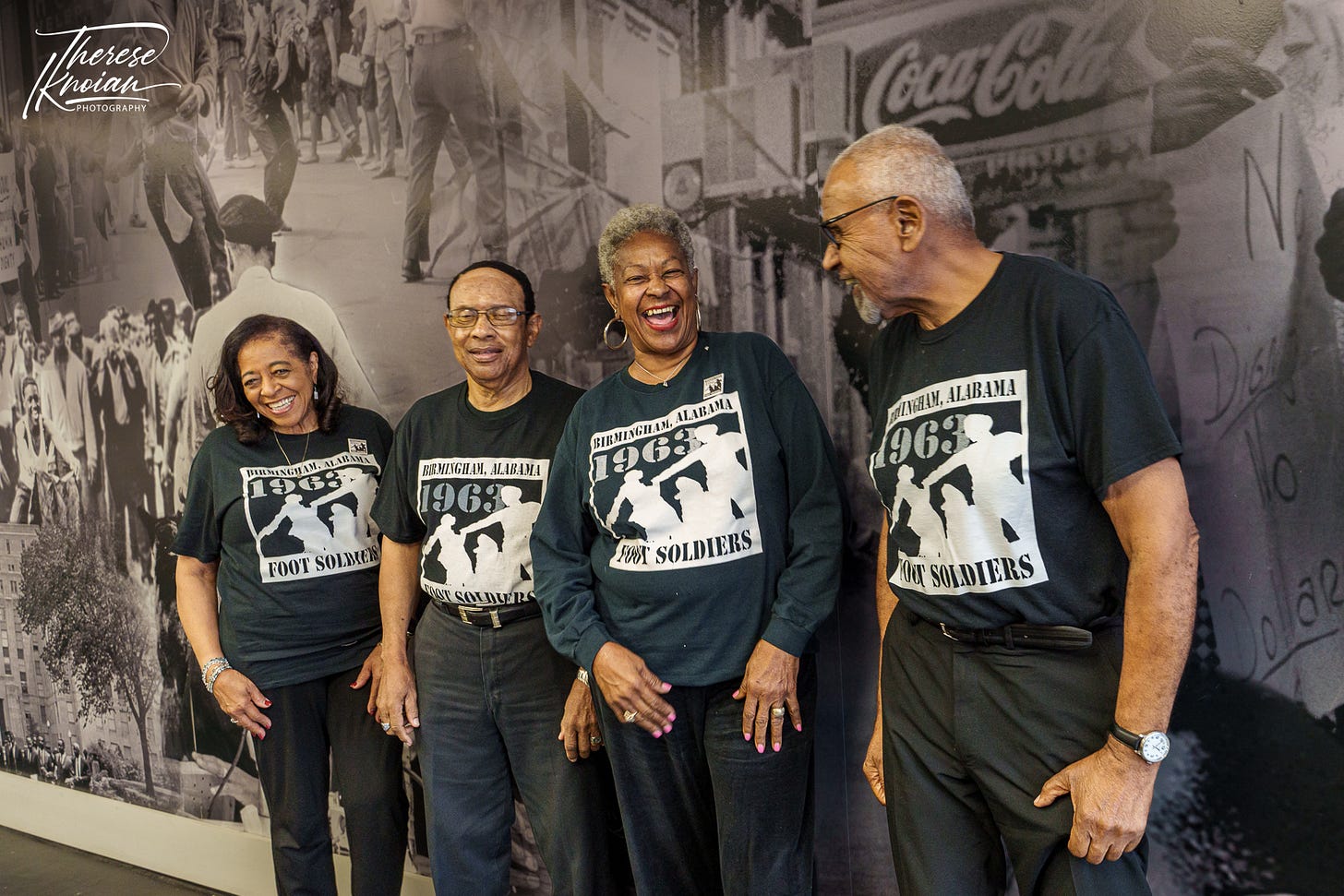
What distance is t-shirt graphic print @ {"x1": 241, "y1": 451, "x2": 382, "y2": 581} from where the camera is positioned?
7.98ft

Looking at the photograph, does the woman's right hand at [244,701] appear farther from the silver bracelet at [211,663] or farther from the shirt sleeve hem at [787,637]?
the shirt sleeve hem at [787,637]

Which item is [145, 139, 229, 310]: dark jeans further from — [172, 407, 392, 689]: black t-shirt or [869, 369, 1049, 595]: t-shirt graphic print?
[869, 369, 1049, 595]: t-shirt graphic print

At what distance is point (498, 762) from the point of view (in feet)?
7.41

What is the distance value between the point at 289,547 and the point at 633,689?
115cm

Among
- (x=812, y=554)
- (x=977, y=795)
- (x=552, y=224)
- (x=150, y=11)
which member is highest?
(x=150, y=11)

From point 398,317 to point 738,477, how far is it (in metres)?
1.56

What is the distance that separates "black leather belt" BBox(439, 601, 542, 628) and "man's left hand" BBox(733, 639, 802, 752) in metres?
0.59

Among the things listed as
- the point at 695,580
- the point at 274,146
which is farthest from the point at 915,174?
the point at 274,146

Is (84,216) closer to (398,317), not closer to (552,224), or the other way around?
(398,317)

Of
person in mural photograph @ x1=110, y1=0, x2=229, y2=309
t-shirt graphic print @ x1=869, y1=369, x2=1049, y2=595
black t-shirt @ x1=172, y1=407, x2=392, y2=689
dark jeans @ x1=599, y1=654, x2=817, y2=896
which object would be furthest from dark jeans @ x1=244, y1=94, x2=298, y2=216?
t-shirt graphic print @ x1=869, y1=369, x2=1049, y2=595

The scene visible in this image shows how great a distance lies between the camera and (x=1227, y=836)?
185cm

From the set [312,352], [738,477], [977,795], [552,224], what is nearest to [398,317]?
[312,352]

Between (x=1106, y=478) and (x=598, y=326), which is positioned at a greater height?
(x=598, y=326)

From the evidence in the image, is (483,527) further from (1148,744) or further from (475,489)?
(1148,744)
